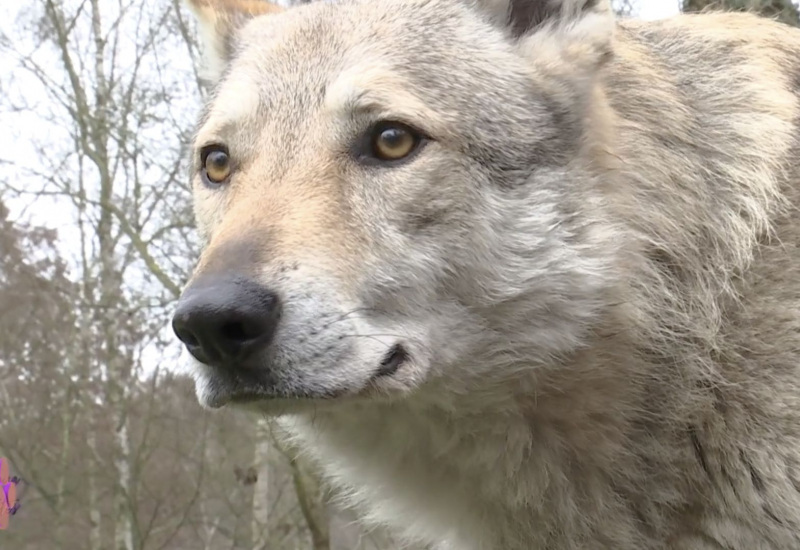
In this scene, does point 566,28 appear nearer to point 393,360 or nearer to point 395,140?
point 395,140

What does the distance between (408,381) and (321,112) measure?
2.91ft

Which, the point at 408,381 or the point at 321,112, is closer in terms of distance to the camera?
the point at 408,381

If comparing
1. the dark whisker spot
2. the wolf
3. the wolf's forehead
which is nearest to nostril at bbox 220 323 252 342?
the wolf

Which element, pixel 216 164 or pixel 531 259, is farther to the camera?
pixel 216 164

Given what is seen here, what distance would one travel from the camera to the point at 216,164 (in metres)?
2.66

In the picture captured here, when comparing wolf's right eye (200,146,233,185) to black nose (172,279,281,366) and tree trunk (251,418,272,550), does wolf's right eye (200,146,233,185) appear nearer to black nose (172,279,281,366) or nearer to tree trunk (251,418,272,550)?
black nose (172,279,281,366)

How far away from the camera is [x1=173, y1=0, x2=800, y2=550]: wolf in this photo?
88.6 inches

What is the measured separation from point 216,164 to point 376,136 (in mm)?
653

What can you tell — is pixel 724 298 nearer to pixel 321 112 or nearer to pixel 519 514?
pixel 519 514

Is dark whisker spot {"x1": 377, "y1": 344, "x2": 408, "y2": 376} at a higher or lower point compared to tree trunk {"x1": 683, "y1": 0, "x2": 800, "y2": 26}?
higher

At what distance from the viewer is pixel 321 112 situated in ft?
7.82

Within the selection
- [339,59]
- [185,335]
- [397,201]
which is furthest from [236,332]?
[339,59]

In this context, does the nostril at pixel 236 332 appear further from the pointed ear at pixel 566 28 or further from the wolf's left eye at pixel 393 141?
the pointed ear at pixel 566 28

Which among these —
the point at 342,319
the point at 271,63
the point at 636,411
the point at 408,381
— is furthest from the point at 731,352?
the point at 271,63
